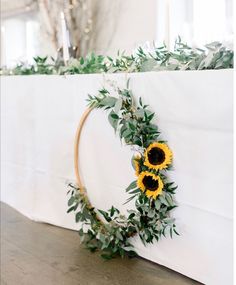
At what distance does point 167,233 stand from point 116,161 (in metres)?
0.35

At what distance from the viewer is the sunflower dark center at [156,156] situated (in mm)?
1473

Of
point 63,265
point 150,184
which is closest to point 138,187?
point 150,184

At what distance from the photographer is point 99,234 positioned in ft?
5.76

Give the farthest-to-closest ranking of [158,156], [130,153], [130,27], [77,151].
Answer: [130,27] < [77,151] < [130,153] < [158,156]

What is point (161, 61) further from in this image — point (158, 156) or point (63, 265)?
point (63, 265)

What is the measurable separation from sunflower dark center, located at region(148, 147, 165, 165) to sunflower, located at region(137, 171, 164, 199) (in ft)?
0.15

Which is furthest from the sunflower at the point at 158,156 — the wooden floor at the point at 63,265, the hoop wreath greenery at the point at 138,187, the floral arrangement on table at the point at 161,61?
the wooden floor at the point at 63,265

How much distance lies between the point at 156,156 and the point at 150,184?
0.10 m

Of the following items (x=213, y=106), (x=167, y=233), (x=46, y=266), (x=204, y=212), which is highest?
(x=213, y=106)

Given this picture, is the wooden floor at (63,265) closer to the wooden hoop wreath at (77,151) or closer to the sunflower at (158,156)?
the wooden hoop wreath at (77,151)

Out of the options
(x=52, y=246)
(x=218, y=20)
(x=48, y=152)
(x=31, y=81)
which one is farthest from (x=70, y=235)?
(x=218, y=20)

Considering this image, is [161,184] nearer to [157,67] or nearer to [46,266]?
[157,67]

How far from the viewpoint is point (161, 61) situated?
155cm

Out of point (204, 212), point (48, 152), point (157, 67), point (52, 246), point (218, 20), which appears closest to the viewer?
point (204, 212)
